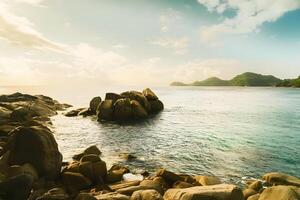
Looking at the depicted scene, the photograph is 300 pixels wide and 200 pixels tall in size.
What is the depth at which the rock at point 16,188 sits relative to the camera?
14484mm

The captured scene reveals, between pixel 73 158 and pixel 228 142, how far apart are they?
61.4 ft

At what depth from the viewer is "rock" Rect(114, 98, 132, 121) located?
56.9 metres

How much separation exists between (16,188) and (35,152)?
4058 mm

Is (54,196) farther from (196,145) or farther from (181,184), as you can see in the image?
(196,145)

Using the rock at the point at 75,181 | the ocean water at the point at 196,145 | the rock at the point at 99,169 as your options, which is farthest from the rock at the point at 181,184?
the rock at the point at 75,181

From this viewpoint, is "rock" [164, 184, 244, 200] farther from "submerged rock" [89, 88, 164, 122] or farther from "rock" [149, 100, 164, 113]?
"rock" [149, 100, 164, 113]

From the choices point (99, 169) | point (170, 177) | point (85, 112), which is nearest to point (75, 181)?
point (99, 169)

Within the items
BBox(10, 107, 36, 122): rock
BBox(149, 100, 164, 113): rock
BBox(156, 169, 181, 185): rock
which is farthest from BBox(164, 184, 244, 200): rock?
BBox(149, 100, 164, 113): rock

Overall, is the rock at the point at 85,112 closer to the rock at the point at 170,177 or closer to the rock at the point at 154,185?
the rock at the point at 170,177

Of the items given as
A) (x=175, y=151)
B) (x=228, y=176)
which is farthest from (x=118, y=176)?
(x=175, y=151)

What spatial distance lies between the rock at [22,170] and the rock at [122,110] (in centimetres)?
3853

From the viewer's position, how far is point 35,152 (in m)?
18.5

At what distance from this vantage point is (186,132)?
142 feet

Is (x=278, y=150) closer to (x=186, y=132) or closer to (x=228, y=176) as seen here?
(x=228, y=176)
